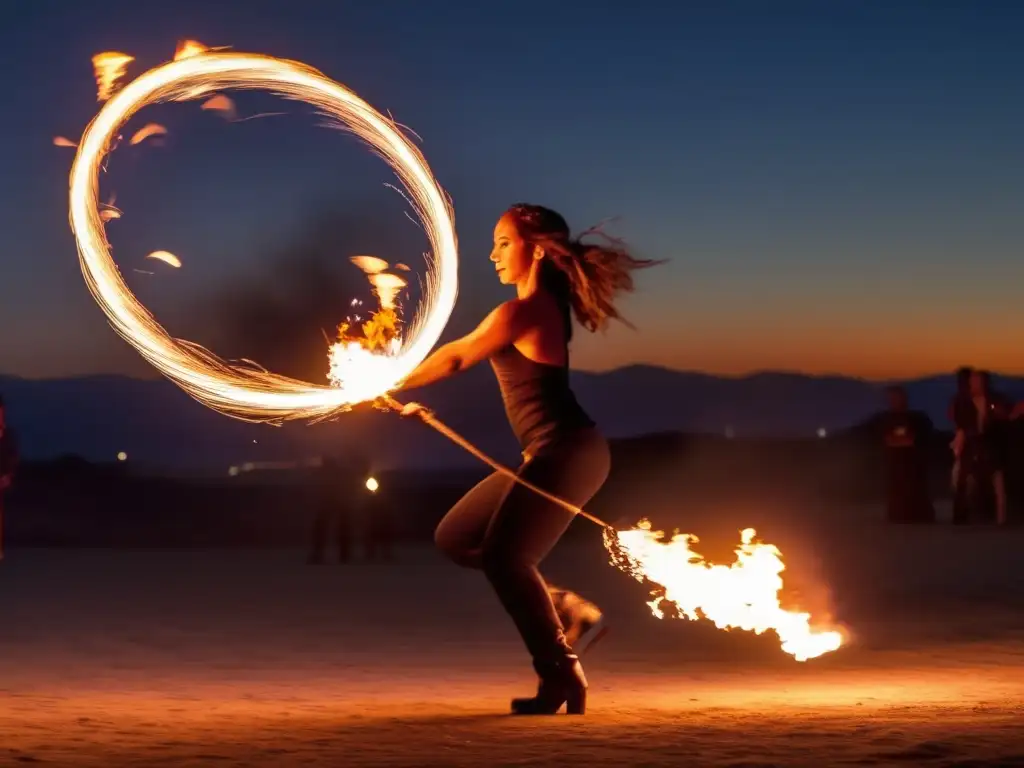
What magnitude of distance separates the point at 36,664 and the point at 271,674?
1.56 metres

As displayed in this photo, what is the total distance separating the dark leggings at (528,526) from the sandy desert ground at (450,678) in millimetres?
493

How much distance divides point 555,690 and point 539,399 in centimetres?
138

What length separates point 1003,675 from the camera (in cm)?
1051

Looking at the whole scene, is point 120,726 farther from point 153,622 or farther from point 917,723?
point 153,622

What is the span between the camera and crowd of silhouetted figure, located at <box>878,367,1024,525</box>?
1026 inches

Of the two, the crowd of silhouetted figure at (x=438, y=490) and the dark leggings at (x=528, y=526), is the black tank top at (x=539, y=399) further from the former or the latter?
the crowd of silhouetted figure at (x=438, y=490)

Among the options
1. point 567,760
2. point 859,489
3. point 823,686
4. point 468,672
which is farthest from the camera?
point 859,489

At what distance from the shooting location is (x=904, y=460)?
1087 inches

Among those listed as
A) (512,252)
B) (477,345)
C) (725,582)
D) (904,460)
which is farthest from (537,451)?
(904,460)

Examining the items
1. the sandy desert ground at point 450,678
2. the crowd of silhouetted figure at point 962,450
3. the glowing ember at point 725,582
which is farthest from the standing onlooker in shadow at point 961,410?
the glowing ember at point 725,582

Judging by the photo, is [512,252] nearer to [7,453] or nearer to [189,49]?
[189,49]

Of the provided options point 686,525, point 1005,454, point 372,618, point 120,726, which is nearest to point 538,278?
point 120,726

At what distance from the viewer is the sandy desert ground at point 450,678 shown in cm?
761

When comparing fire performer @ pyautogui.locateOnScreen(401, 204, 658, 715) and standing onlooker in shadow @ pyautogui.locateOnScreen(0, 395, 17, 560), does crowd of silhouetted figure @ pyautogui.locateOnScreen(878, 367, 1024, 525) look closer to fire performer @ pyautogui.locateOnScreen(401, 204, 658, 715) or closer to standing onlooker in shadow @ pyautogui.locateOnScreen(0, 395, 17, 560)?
standing onlooker in shadow @ pyautogui.locateOnScreen(0, 395, 17, 560)
